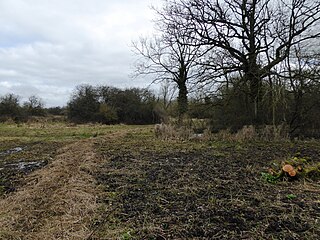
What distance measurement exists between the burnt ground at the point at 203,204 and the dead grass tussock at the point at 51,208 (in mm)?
245

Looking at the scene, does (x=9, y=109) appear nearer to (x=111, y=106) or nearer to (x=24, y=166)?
(x=111, y=106)

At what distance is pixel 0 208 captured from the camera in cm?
432

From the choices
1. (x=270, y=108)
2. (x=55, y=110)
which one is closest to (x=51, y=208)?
(x=270, y=108)

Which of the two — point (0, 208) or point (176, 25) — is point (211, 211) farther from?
point (176, 25)

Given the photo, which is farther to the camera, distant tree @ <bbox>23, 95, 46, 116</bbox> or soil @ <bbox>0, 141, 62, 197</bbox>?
distant tree @ <bbox>23, 95, 46, 116</bbox>

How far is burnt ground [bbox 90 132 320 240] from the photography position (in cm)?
337

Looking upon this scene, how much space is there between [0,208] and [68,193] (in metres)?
1.00

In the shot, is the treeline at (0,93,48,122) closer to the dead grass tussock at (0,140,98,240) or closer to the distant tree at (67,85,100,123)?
the distant tree at (67,85,100,123)

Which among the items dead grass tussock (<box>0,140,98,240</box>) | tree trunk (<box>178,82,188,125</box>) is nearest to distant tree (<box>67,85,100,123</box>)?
tree trunk (<box>178,82,188,125</box>)

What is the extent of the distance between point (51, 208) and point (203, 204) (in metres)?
2.21

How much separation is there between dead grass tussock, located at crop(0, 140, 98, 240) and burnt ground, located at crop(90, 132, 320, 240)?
245 mm

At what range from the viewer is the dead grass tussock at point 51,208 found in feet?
11.3

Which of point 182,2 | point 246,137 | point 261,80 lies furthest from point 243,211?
point 182,2

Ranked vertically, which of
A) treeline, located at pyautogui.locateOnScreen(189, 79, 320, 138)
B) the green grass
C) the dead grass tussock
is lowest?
the green grass
